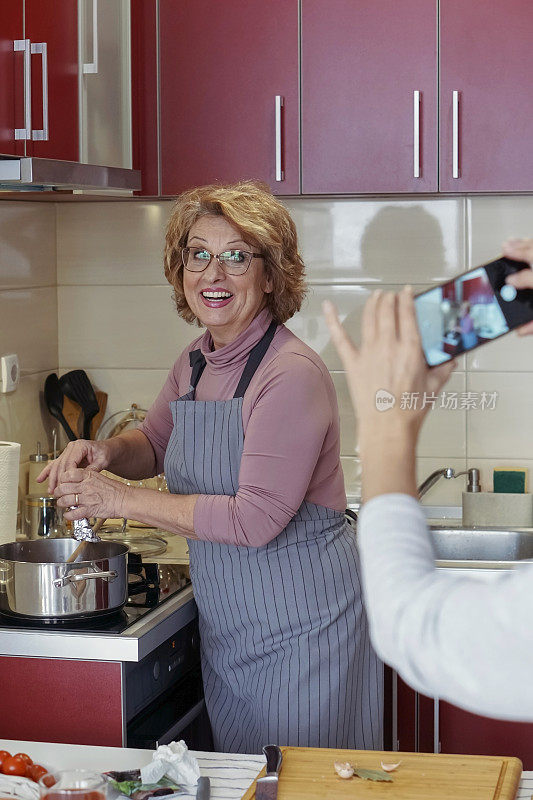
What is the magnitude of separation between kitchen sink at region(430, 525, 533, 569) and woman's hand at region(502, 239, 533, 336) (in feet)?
6.06

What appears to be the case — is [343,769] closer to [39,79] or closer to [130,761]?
[130,761]

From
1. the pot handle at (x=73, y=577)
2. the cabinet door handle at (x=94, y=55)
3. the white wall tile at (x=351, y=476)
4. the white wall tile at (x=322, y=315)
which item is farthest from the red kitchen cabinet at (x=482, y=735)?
the cabinet door handle at (x=94, y=55)

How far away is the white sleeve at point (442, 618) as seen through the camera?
29.0 inches

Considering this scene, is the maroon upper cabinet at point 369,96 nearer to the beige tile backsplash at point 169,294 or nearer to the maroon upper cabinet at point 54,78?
the beige tile backsplash at point 169,294

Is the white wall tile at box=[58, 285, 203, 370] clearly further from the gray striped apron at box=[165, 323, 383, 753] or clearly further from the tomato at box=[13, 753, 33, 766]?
the tomato at box=[13, 753, 33, 766]

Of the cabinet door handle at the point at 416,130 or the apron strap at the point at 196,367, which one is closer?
the apron strap at the point at 196,367

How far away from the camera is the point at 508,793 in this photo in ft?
4.62

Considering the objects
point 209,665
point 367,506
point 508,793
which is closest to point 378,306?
point 367,506

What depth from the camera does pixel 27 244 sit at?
9.25 ft

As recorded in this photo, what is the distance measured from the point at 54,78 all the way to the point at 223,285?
0.57 meters

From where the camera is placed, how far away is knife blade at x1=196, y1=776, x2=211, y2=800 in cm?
140

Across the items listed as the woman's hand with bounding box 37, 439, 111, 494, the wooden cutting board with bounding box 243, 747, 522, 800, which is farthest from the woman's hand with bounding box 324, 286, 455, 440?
the woman's hand with bounding box 37, 439, 111, 494

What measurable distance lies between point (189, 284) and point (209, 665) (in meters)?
0.71

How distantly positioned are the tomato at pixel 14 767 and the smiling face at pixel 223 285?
2.86 feet
